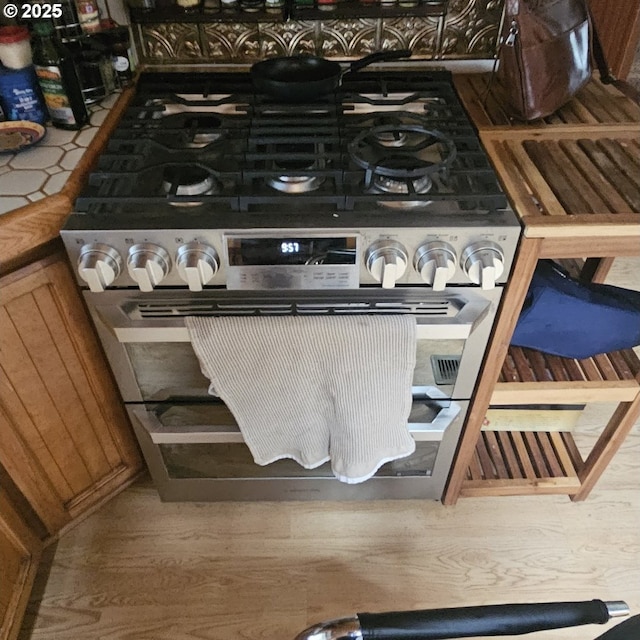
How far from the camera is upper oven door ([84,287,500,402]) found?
3.16 feet

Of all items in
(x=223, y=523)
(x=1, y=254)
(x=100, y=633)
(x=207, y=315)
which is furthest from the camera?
(x=223, y=523)

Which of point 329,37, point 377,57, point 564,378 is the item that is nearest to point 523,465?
point 564,378

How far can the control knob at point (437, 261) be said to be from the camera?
2.87 feet

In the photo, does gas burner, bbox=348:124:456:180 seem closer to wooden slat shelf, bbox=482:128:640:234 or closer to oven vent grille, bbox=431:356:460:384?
wooden slat shelf, bbox=482:128:640:234

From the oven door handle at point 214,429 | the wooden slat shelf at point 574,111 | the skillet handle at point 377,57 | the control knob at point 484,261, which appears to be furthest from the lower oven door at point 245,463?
the skillet handle at point 377,57

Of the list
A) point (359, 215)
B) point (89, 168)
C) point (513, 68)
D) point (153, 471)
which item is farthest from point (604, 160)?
point (153, 471)

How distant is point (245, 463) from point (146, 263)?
24.6 inches

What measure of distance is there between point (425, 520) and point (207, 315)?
0.82 metres

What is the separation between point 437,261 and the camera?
2.87 ft

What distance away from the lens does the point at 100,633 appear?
4.09ft

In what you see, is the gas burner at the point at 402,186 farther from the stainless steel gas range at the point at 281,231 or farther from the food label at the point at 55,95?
the food label at the point at 55,95

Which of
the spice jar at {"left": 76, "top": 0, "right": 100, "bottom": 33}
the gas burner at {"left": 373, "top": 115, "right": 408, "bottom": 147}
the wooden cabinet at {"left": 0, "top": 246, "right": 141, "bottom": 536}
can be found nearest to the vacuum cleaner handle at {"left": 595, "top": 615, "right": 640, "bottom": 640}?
the gas burner at {"left": 373, "top": 115, "right": 408, "bottom": 147}

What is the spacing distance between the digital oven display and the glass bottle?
0.47 meters

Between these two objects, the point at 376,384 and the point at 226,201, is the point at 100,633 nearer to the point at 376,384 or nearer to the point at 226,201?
the point at 376,384
